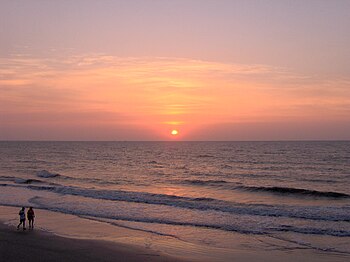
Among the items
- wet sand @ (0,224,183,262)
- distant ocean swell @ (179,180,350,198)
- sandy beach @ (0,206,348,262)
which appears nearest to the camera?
wet sand @ (0,224,183,262)

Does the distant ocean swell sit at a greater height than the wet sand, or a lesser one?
greater

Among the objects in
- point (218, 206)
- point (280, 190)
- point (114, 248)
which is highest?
point (280, 190)

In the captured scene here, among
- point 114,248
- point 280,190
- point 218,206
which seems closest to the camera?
point 114,248

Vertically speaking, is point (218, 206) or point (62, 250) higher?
point (218, 206)

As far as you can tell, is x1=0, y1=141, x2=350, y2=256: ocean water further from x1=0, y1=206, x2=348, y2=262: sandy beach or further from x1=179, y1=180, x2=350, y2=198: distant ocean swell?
x1=0, y1=206, x2=348, y2=262: sandy beach

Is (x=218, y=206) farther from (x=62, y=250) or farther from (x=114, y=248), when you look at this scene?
(x=62, y=250)

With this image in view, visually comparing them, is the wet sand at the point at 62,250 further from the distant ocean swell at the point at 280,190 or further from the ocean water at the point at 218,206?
the distant ocean swell at the point at 280,190

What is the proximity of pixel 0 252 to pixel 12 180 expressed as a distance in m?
34.9

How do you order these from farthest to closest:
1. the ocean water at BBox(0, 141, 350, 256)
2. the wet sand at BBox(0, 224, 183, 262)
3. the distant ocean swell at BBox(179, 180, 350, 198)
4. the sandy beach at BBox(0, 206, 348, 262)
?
the distant ocean swell at BBox(179, 180, 350, 198), the ocean water at BBox(0, 141, 350, 256), the sandy beach at BBox(0, 206, 348, 262), the wet sand at BBox(0, 224, 183, 262)

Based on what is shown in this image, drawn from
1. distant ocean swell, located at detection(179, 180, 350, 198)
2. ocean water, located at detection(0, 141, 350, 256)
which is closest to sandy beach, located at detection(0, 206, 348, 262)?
ocean water, located at detection(0, 141, 350, 256)

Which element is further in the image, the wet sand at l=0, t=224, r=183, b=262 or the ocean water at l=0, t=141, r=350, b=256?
the ocean water at l=0, t=141, r=350, b=256

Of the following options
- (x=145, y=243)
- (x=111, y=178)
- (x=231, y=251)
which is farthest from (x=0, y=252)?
(x=111, y=178)

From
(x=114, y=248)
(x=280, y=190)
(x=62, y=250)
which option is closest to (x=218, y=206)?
(x=280, y=190)


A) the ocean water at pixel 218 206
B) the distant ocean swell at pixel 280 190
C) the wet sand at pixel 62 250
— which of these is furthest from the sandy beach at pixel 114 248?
the distant ocean swell at pixel 280 190
